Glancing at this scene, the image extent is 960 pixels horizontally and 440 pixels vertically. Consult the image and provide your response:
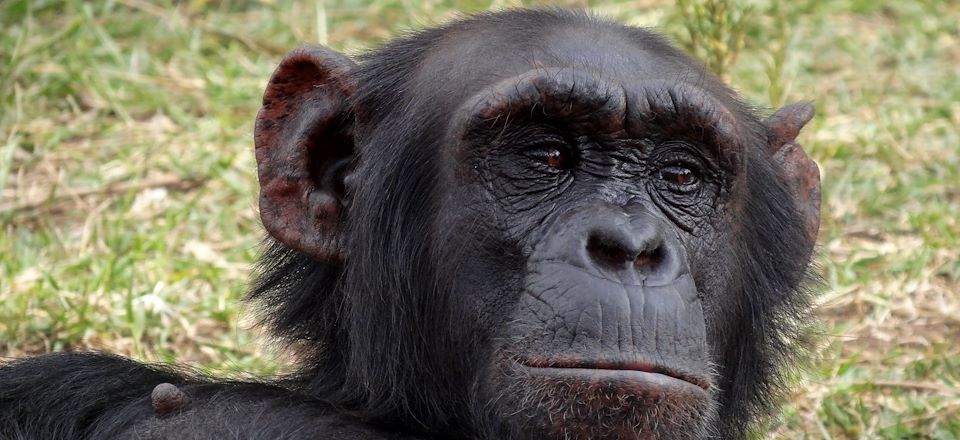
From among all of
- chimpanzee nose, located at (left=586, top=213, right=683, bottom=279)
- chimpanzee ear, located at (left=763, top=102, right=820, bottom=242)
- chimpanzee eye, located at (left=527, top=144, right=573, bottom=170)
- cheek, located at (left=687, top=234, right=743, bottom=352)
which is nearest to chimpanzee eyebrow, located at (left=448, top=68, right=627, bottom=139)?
chimpanzee eye, located at (left=527, top=144, right=573, bottom=170)

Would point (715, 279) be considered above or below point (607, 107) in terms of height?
below

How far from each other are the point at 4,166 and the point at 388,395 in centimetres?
449

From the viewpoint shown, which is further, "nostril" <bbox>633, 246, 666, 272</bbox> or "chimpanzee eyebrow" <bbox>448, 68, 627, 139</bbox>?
"chimpanzee eyebrow" <bbox>448, 68, 627, 139</bbox>

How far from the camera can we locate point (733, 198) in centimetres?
500

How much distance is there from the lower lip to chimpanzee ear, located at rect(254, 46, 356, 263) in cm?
123

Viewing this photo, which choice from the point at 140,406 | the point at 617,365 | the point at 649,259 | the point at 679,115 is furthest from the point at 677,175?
the point at 140,406

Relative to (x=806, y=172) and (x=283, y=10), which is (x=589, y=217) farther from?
(x=283, y=10)

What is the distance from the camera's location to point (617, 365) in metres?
4.23

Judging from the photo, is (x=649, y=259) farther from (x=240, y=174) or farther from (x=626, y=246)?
(x=240, y=174)

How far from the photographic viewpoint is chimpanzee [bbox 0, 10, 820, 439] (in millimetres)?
4332

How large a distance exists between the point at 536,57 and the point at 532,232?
77cm

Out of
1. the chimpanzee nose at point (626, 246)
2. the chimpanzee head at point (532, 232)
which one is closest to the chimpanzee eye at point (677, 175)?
the chimpanzee head at point (532, 232)

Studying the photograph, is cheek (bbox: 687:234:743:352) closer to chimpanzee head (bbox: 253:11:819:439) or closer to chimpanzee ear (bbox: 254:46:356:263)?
chimpanzee head (bbox: 253:11:819:439)

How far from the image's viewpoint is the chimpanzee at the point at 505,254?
4332 mm
